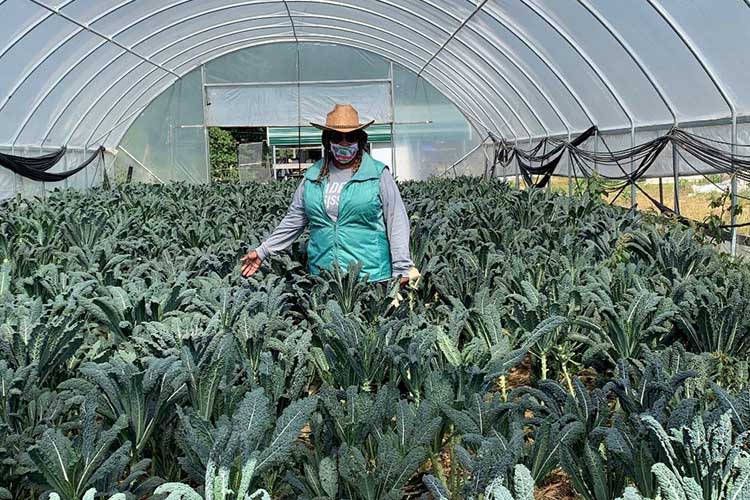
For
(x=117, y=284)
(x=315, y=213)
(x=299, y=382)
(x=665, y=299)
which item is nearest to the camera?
(x=299, y=382)

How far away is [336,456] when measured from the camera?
2420mm

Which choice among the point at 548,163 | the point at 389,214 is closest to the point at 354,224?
the point at 389,214

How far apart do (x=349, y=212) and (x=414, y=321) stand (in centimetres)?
153

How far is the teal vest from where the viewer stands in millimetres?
4875

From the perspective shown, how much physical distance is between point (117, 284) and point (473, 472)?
2892 millimetres

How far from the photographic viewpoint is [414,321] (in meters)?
3.51

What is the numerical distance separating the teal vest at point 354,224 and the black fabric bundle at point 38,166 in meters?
11.0

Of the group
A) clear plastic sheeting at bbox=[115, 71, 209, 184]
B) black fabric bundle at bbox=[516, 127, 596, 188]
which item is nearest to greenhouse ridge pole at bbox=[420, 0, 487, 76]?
black fabric bundle at bbox=[516, 127, 596, 188]

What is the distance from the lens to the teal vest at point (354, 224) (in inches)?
192

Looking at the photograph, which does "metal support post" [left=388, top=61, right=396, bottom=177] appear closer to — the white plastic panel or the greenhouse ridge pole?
the white plastic panel

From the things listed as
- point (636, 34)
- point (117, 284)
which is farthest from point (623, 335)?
point (636, 34)

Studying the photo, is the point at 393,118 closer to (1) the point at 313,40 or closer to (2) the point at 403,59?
(2) the point at 403,59

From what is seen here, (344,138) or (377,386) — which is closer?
(377,386)

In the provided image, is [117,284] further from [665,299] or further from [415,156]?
[415,156]
